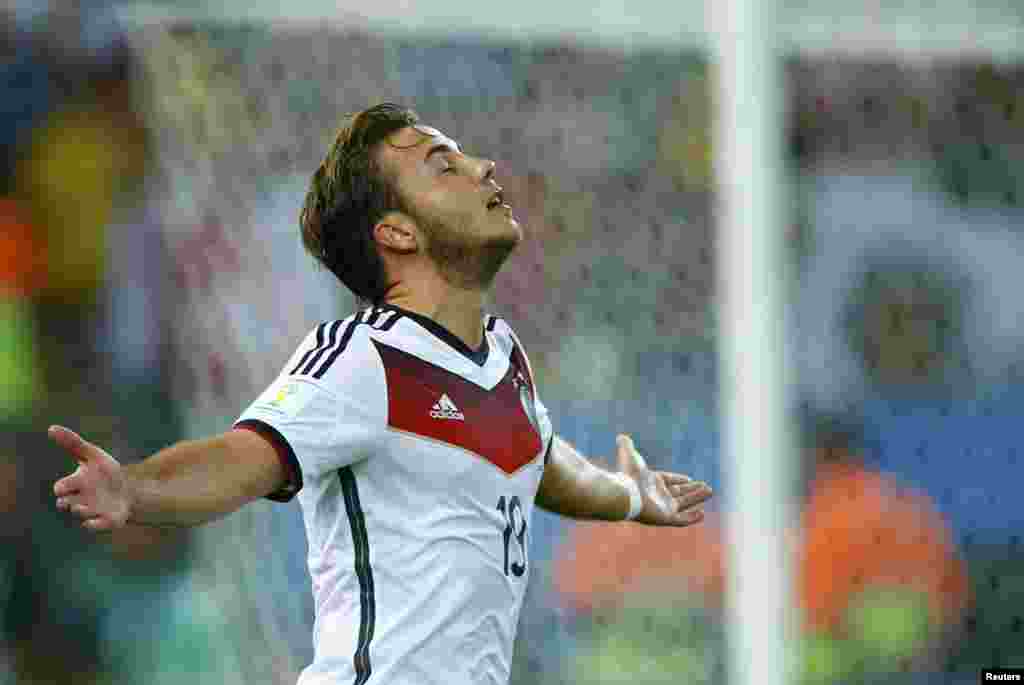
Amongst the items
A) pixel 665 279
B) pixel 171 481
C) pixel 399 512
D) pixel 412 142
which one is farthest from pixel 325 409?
pixel 665 279

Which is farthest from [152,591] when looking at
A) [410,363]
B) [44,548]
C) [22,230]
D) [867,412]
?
[410,363]

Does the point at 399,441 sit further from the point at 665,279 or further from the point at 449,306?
the point at 665,279

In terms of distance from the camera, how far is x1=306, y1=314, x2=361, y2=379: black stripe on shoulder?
2.73 metres

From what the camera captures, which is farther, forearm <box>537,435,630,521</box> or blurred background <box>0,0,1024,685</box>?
blurred background <box>0,0,1024,685</box>

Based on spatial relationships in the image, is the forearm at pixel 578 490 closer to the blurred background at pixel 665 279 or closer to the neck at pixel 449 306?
the neck at pixel 449 306

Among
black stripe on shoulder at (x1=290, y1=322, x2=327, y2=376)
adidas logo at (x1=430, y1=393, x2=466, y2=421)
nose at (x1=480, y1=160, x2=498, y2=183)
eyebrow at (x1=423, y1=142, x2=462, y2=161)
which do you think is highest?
eyebrow at (x1=423, y1=142, x2=462, y2=161)

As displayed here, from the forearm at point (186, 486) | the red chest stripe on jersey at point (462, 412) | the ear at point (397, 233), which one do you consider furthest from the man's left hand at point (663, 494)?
the forearm at point (186, 486)

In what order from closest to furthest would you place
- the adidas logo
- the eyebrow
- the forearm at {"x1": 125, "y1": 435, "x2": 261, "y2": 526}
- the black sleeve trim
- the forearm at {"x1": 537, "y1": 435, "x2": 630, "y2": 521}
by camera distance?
the forearm at {"x1": 125, "y1": 435, "x2": 261, "y2": 526} < the black sleeve trim < the adidas logo < the eyebrow < the forearm at {"x1": 537, "y1": 435, "x2": 630, "y2": 521}

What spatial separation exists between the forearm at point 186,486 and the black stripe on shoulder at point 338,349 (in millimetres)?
237

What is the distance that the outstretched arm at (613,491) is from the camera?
3.36m

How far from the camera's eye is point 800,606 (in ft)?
17.0

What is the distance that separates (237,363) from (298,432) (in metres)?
2.43

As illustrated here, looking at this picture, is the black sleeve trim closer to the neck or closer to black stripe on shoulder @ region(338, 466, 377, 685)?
black stripe on shoulder @ region(338, 466, 377, 685)

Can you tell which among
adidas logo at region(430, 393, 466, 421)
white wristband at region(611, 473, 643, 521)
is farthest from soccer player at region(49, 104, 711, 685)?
white wristband at region(611, 473, 643, 521)
